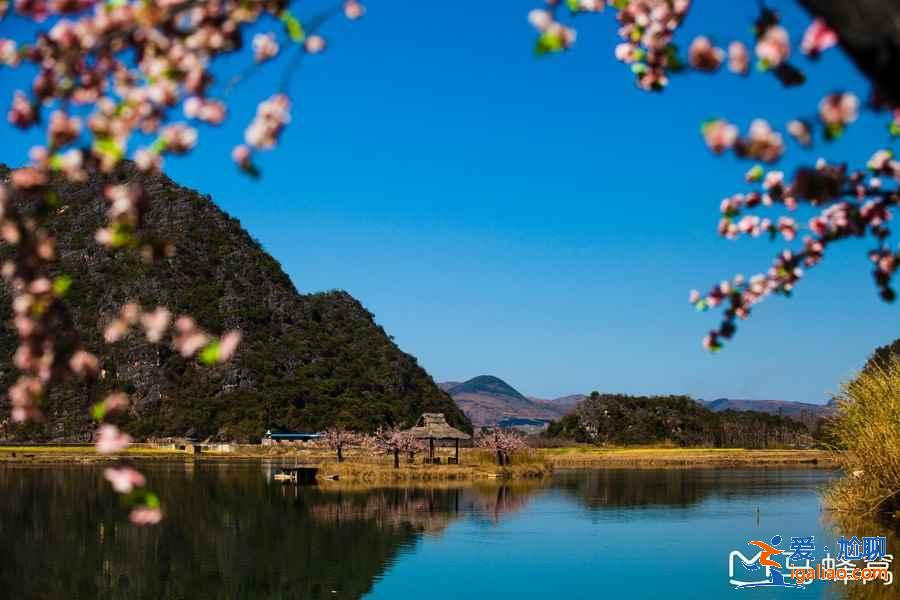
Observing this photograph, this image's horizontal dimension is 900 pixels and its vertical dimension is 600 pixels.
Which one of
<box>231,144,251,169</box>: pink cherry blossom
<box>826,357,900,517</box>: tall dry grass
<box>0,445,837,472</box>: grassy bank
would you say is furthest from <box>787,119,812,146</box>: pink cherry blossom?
<box>0,445,837,472</box>: grassy bank

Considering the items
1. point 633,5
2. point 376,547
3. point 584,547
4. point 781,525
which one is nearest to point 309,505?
point 376,547

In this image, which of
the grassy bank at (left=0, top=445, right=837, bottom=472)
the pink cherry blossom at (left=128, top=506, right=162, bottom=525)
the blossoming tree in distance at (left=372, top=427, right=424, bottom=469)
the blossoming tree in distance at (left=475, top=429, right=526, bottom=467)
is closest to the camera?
the pink cherry blossom at (left=128, top=506, right=162, bottom=525)

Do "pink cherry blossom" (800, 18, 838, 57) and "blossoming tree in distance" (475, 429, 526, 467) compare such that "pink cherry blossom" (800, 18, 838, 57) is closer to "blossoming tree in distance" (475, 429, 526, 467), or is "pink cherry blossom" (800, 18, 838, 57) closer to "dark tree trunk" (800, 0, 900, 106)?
"dark tree trunk" (800, 0, 900, 106)

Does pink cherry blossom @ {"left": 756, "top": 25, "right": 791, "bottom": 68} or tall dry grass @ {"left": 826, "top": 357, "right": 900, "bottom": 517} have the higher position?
pink cherry blossom @ {"left": 756, "top": 25, "right": 791, "bottom": 68}

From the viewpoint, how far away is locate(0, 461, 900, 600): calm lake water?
64.8ft

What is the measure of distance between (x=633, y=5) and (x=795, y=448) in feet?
297

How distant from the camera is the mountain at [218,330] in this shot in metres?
97.9

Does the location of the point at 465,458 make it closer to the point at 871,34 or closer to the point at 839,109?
the point at 839,109

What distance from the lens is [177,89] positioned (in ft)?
12.9

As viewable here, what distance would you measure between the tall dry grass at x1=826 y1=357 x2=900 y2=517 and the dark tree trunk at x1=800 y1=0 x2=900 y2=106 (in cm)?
2104

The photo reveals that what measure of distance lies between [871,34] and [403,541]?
80.0 feet

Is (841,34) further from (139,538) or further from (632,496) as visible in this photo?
(632,496)

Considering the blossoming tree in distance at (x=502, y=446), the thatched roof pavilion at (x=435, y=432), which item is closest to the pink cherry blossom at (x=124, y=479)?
the blossoming tree in distance at (x=502, y=446)

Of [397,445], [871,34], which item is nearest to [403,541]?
[871,34]
